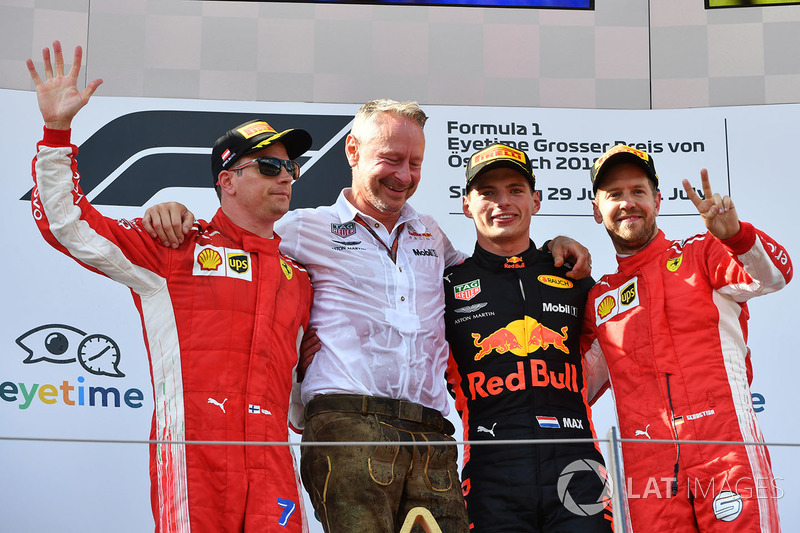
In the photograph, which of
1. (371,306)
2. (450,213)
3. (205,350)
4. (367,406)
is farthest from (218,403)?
(450,213)

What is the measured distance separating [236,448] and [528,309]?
80cm

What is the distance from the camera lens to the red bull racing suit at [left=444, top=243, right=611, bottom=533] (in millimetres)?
2244

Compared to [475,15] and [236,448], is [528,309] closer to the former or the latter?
[236,448]

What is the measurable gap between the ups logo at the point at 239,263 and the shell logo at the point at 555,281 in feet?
2.42

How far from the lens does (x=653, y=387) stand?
2367 mm

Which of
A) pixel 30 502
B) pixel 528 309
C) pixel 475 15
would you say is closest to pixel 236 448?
pixel 30 502

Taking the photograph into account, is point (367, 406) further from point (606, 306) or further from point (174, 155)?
point (174, 155)

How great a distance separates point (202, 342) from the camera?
7.36 feet

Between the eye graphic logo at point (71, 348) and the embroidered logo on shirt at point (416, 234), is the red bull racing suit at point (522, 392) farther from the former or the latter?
the eye graphic logo at point (71, 348)

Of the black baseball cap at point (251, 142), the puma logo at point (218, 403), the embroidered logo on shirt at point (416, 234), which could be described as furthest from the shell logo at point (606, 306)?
the puma logo at point (218, 403)

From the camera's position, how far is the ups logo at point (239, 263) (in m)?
2.36

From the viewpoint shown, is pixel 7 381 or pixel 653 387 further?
pixel 7 381

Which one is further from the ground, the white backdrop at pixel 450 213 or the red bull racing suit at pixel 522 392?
the white backdrop at pixel 450 213

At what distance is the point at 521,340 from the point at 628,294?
0.29 meters
